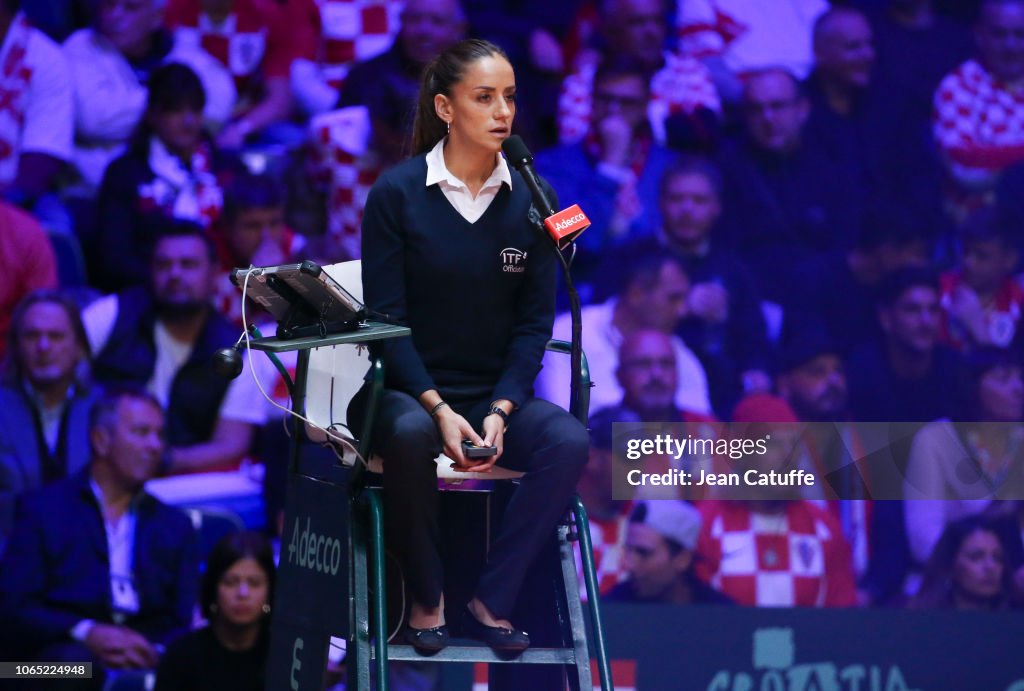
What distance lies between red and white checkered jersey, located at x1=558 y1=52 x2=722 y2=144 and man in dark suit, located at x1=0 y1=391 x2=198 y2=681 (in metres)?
1.73

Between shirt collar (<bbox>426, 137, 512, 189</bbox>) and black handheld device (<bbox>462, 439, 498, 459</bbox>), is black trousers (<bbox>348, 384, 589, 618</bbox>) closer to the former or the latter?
black handheld device (<bbox>462, 439, 498, 459</bbox>)

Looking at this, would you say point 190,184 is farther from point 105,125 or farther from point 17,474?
point 17,474

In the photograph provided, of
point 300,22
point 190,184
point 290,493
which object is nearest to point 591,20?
point 300,22

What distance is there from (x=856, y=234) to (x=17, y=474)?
2956mm

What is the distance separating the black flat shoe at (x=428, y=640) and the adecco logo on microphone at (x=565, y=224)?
0.84 metres

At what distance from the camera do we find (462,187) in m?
3.10

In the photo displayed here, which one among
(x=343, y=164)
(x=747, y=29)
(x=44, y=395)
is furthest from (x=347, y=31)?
(x=44, y=395)

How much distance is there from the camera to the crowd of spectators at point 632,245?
4.62m

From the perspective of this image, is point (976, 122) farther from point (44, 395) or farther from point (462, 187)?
point (44, 395)

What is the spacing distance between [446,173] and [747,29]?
2185 millimetres

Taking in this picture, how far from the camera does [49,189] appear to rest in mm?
4664

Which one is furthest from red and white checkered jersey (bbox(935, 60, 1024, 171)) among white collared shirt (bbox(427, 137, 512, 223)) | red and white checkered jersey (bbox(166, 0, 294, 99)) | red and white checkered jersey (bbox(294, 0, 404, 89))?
white collared shirt (bbox(427, 137, 512, 223))

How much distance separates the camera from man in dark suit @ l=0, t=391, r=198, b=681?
4441 millimetres

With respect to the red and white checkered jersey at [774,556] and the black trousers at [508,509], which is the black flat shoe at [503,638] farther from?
the red and white checkered jersey at [774,556]
